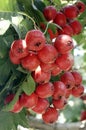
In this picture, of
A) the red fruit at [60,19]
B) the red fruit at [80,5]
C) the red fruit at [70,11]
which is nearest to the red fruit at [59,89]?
the red fruit at [60,19]

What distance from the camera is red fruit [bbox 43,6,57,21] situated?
2079 mm

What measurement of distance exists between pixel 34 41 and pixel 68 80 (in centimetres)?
40

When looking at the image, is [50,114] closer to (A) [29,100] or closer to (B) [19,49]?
(A) [29,100]

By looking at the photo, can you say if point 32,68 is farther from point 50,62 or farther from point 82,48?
point 82,48

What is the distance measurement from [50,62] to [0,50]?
23 cm

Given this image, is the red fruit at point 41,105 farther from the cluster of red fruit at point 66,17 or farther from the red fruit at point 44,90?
the cluster of red fruit at point 66,17

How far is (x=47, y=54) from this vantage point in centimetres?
166

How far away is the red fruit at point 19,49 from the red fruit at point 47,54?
7 centimetres

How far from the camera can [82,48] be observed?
3.18 meters

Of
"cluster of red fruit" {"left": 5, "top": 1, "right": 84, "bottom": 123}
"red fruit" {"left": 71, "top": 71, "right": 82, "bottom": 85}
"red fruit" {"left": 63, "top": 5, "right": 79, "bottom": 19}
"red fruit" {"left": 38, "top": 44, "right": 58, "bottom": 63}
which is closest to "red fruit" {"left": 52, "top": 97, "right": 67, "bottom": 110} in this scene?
"cluster of red fruit" {"left": 5, "top": 1, "right": 84, "bottom": 123}

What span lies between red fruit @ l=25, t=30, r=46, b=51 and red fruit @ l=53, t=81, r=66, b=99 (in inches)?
11.9

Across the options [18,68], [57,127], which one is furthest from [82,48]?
[18,68]

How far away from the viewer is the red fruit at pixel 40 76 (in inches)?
68.5

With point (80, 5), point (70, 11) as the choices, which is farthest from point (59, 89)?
point (80, 5)
